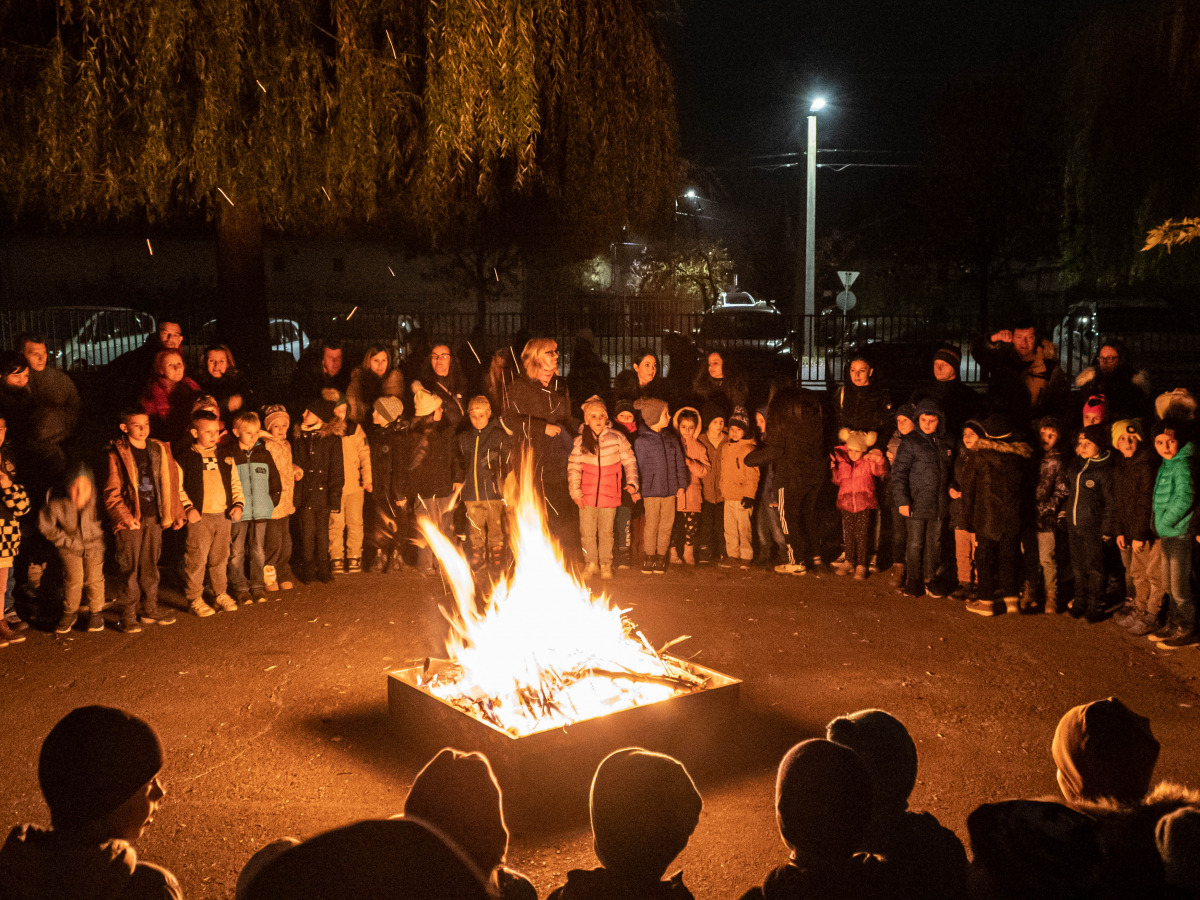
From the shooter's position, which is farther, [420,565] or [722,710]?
[420,565]

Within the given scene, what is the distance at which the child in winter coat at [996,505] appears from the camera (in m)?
9.37

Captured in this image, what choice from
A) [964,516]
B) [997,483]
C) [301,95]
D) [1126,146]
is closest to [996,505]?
[997,483]

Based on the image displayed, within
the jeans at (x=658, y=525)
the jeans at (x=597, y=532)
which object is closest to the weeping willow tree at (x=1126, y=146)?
the jeans at (x=658, y=525)

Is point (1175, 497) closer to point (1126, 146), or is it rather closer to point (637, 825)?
point (637, 825)

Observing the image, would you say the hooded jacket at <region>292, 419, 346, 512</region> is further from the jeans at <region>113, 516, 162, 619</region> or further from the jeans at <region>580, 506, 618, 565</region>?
the jeans at <region>580, 506, 618, 565</region>

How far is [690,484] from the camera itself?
434 inches

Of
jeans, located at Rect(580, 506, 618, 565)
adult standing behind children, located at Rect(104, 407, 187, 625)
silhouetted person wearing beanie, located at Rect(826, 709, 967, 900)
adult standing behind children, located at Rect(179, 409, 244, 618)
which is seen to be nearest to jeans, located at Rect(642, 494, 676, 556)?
jeans, located at Rect(580, 506, 618, 565)

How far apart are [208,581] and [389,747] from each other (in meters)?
4.30

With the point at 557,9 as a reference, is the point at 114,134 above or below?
below

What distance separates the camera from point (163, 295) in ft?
104

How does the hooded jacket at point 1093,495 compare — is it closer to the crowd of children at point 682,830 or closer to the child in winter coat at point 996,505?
the child in winter coat at point 996,505

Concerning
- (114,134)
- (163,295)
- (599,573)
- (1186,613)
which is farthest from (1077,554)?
(163,295)

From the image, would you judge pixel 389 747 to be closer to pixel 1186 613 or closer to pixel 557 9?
pixel 1186 613

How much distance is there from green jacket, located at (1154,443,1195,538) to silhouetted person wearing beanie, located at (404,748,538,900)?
7.24 meters
